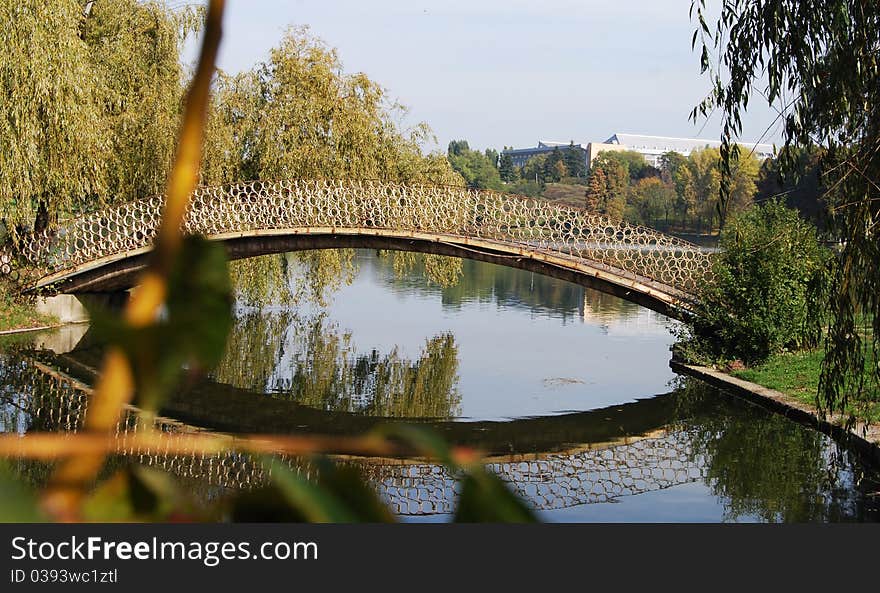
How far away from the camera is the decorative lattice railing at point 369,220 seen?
15.5 meters

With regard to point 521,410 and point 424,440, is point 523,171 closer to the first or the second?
point 521,410

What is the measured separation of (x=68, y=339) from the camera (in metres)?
14.6

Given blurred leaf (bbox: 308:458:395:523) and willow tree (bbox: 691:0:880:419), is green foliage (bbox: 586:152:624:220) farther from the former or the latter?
blurred leaf (bbox: 308:458:395:523)

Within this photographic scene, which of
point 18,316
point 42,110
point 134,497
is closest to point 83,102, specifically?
point 42,110

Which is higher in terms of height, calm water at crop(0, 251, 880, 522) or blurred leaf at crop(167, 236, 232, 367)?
blurred leaf at crop(167, 236, 232, 367)

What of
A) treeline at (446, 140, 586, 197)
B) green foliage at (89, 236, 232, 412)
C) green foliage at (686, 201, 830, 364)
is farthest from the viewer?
treeline at (446, 140, 586, 197)

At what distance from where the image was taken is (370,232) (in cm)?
1578

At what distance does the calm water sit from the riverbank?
15 cm

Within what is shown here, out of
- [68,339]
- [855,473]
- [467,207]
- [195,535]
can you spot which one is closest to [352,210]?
[467,207]

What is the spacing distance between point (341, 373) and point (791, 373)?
5.99m

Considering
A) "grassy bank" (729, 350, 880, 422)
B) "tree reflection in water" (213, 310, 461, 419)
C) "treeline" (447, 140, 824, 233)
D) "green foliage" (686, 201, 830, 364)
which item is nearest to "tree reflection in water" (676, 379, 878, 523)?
"grassy bank" (729, 350, 880, 422)

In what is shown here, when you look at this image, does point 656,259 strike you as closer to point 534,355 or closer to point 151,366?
point 534,355

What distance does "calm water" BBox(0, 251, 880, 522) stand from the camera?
26.8 feet

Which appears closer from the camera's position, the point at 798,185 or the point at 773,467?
the point at 773,467
